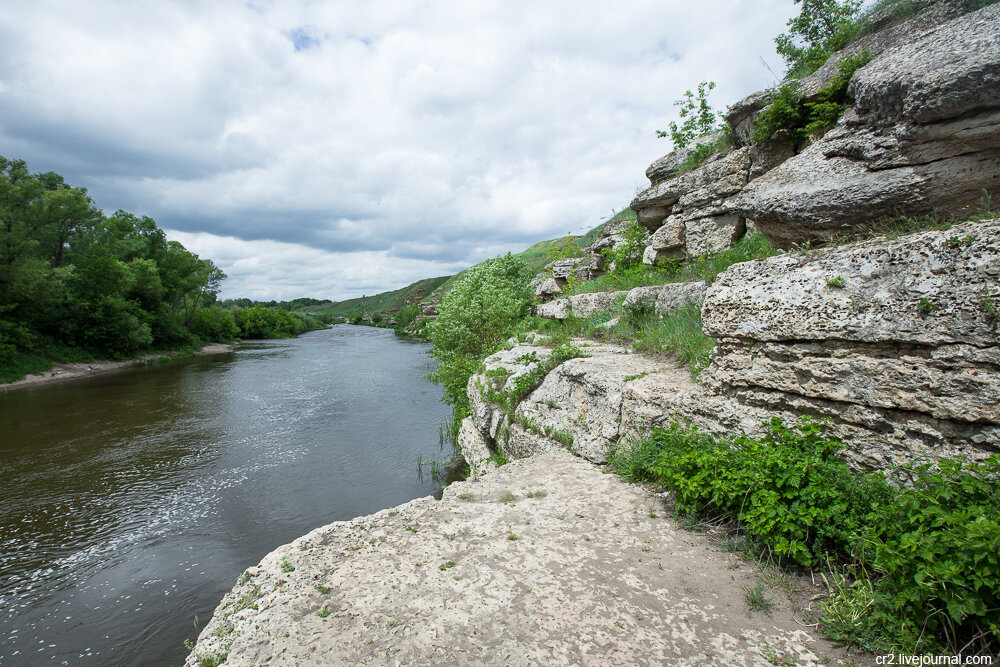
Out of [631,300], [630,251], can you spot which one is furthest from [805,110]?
[630,251]

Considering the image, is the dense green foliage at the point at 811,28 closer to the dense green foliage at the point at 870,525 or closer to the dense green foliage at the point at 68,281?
the dense green foliage at the point at 870,525

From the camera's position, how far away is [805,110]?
738 centimetres

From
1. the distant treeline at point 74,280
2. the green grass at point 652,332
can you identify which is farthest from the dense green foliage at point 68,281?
the green grass at point 652,332

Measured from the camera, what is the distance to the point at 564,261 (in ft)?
63.3

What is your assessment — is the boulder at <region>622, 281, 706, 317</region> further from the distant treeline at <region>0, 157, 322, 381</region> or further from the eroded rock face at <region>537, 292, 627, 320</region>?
the distant treeline at <region>0, 157, 322, 381</region>

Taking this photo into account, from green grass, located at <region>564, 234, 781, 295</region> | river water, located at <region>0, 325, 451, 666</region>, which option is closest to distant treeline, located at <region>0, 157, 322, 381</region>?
river water, located at <region>0, 325, 451, 666</region>

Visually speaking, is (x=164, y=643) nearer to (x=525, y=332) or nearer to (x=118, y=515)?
(x=118, y=515)

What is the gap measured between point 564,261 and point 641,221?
7.28 meters

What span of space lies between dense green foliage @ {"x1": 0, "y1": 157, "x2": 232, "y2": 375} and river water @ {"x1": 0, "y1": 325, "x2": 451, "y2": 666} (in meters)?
11.4

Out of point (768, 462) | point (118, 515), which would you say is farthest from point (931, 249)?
point (118, 515)

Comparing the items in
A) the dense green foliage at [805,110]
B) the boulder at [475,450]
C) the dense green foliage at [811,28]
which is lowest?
the boulder at [475,450]

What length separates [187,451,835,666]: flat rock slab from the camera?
289 cm

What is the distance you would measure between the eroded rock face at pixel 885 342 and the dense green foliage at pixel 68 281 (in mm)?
41161

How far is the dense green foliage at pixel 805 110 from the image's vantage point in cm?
659
